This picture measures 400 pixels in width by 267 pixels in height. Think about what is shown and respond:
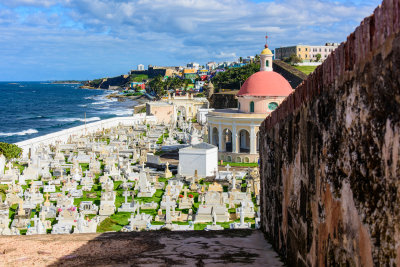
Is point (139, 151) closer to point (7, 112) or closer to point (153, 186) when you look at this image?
point (153, 186)

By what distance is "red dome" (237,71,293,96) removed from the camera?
27312 millimetres

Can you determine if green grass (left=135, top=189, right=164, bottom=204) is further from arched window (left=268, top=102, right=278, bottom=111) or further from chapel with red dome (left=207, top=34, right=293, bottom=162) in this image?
arched window (left=268, top=102, right=278, bottom=111)

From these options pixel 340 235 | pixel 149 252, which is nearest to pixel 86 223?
pixel 149 252

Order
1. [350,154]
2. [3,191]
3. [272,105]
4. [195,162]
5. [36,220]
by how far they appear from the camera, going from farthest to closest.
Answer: [272,105] < [195,162] < [3,191] < [36,220] < [350,154]

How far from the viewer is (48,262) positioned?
4027mm

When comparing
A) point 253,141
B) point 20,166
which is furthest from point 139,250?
point 253,141

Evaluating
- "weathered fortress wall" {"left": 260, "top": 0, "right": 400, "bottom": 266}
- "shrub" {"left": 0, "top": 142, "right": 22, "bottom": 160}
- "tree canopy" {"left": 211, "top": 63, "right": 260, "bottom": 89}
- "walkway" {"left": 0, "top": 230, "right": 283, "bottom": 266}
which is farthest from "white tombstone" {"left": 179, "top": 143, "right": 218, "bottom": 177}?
"tree canopy" {"left": 211, "top": 63, "right": 260, "bottom": 89}

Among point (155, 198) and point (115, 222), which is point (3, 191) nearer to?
point (155, 198)

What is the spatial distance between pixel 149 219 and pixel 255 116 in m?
14.1

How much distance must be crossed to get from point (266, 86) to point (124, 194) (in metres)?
12.6

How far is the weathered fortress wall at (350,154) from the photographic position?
7.02 feet

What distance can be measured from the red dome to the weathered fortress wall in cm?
2347

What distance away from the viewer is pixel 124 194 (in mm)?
18031

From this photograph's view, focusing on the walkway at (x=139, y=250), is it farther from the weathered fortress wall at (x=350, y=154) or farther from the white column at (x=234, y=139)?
the white column at (x=234, y=139)
